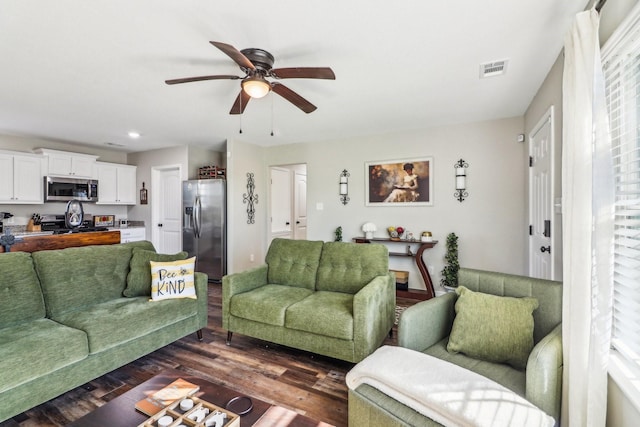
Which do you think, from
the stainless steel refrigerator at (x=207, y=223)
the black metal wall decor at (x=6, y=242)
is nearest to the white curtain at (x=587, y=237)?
the black metal wall decor at (x=6, y=242)

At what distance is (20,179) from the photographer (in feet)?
15.3

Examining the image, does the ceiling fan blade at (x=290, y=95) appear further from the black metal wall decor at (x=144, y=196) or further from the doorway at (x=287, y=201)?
the black metal wall decor at (x=144, y=196)

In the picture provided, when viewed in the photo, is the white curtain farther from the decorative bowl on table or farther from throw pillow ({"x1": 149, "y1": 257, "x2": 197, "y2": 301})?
the decorative bowl on table

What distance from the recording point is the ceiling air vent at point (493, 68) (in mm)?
2438

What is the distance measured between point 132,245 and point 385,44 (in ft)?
9.27

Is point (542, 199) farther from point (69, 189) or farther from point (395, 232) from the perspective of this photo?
point (69, 189)

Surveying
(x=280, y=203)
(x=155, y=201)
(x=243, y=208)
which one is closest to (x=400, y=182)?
(x=280, y=203)

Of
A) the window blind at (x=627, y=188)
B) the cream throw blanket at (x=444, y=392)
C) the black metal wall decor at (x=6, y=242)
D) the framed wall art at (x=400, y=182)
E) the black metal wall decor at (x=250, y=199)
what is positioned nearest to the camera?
the cream throw blanket at (x=444, y=392)

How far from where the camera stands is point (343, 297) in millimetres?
2639

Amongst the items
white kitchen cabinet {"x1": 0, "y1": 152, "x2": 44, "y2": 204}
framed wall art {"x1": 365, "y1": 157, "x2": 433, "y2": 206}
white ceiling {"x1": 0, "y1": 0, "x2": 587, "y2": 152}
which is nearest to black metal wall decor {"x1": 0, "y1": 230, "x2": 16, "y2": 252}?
white ceiling {"x1": 0, "y1": 0, "x2": 587, "y2": 152}

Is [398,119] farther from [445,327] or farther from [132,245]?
[132,245]

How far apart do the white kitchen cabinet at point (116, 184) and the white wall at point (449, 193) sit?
12.0 feet

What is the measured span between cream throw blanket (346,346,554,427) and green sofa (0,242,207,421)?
5.53 ft

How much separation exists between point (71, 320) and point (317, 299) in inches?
69.0
